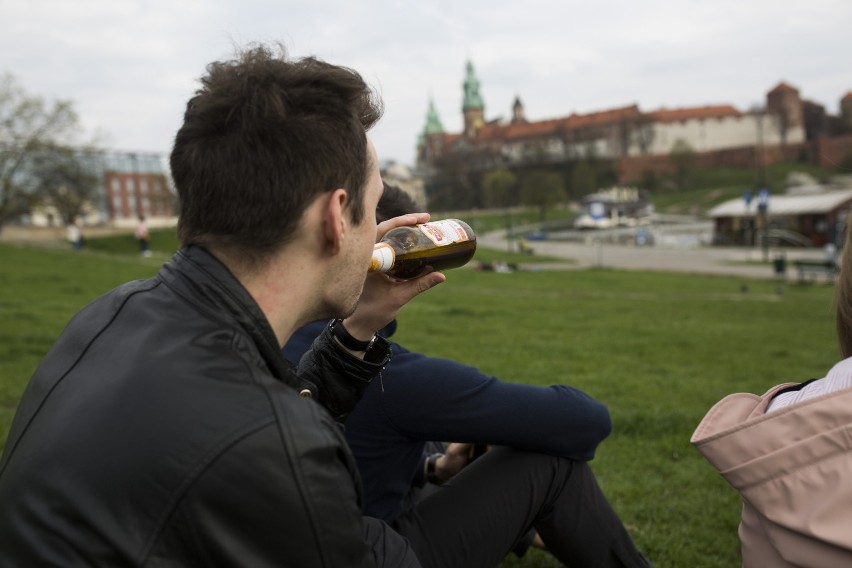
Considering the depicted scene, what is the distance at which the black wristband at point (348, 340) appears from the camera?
235cm

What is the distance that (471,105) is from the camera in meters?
138

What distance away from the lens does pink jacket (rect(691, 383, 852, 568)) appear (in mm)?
1467

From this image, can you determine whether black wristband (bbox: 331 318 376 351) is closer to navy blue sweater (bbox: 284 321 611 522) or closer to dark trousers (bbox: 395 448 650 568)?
navy blue sweater (bbox: 284 321 611 522)

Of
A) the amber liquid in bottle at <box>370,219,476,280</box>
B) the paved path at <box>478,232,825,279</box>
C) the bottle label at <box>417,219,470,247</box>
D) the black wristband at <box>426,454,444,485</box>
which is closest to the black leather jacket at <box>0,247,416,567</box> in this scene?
the amber liquid in bottle at <box>370,219,476,280</box>

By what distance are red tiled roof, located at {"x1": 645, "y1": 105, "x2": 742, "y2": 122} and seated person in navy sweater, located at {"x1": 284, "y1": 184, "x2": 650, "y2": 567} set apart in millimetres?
117709

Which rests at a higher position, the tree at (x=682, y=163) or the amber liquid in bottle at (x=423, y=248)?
the tree at (x=682, y=163)

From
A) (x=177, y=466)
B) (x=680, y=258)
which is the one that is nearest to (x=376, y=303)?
(x=177, y=466)

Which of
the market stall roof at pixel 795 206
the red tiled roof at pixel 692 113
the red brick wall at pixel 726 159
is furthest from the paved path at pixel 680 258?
the red tiled roof at pixel 692 113

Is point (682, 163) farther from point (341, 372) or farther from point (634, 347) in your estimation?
point (341, 372)

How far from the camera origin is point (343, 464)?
4.64 feet

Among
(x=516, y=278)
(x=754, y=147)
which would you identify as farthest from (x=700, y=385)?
(x=754, y=147)

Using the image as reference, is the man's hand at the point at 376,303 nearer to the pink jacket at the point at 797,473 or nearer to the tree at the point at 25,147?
the pink jacket at the point at 797,473

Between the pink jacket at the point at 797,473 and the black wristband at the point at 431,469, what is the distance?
154 cm

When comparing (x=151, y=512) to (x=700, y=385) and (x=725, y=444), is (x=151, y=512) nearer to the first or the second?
(x=725, y=444)
